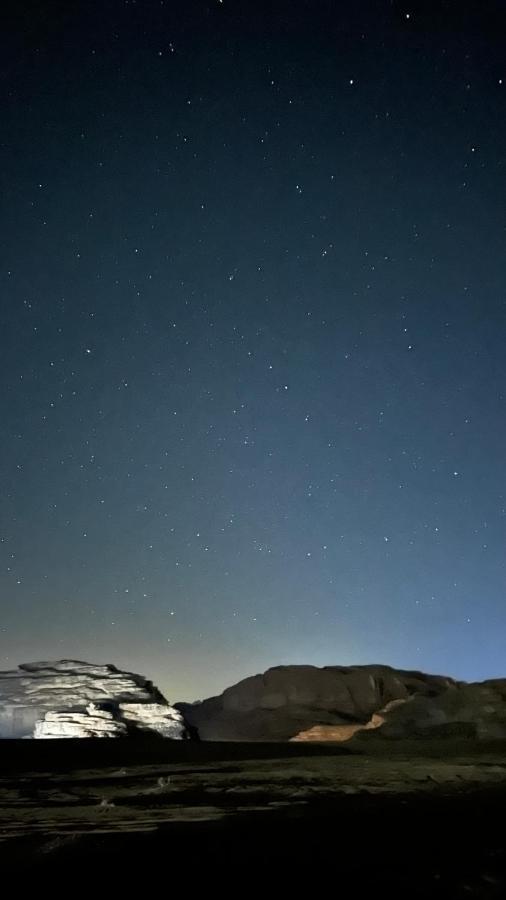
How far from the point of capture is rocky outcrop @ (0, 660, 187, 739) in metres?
32.4

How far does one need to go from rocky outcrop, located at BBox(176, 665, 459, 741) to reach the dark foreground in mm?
57567

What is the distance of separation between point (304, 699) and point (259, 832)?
67.9 meters

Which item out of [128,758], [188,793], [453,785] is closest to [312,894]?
[188,793]

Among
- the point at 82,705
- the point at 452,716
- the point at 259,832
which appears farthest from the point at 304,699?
the point at 259,832

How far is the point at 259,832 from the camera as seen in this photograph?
6422 millimetres

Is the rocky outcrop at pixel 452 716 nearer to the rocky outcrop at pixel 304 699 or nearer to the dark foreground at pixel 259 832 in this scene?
the rocky outcrop at pixel 304 699

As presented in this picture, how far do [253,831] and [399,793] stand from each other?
13.3 ft

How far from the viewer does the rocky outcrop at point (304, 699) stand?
6662 cm

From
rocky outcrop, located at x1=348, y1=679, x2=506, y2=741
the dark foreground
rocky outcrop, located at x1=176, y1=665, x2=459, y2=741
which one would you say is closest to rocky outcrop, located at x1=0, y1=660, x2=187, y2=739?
rocky outcrop, located at x1=348, y1=679, x2=506, y2=741

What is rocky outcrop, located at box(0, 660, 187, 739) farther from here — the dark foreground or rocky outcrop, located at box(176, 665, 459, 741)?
rocky outcrop, located at box(176, 665, 459, 741)

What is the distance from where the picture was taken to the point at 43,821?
23.5ft

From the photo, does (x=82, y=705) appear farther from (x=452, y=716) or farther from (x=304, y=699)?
(x=304, y=699)

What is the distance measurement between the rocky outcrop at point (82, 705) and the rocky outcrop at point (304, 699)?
2997 cm

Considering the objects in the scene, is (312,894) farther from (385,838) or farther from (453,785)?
(453,785)
